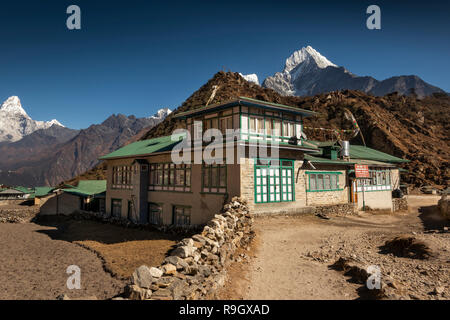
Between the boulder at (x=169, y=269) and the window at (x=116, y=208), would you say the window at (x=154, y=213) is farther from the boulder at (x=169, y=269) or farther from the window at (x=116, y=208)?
the boulder at (x=169, y=269)

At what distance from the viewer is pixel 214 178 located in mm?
19344

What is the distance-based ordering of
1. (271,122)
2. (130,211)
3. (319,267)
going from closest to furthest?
1. (319,267)
2. (271,122)
3. (130,211)

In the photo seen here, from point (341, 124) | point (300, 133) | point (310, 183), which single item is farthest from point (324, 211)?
point (341, 124)

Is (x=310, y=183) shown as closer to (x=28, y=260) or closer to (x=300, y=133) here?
(x=300, y=133)

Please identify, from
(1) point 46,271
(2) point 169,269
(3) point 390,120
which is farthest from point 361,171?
(3) point 390,120

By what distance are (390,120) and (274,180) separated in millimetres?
70911

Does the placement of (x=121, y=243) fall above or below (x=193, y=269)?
below

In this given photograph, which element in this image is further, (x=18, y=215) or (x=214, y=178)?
(x=18, y=215)

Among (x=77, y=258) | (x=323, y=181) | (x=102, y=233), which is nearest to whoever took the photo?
(x=77, y=258)

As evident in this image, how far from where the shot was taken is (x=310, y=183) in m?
22.0

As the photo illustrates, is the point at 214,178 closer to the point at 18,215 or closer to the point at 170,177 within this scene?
the point at 170,177

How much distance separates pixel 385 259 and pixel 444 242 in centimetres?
361

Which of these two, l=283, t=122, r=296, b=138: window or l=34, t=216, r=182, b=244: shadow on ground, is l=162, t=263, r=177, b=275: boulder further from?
l=283, t=122, r=296, b=138: window

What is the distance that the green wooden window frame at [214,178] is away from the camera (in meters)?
18.6
